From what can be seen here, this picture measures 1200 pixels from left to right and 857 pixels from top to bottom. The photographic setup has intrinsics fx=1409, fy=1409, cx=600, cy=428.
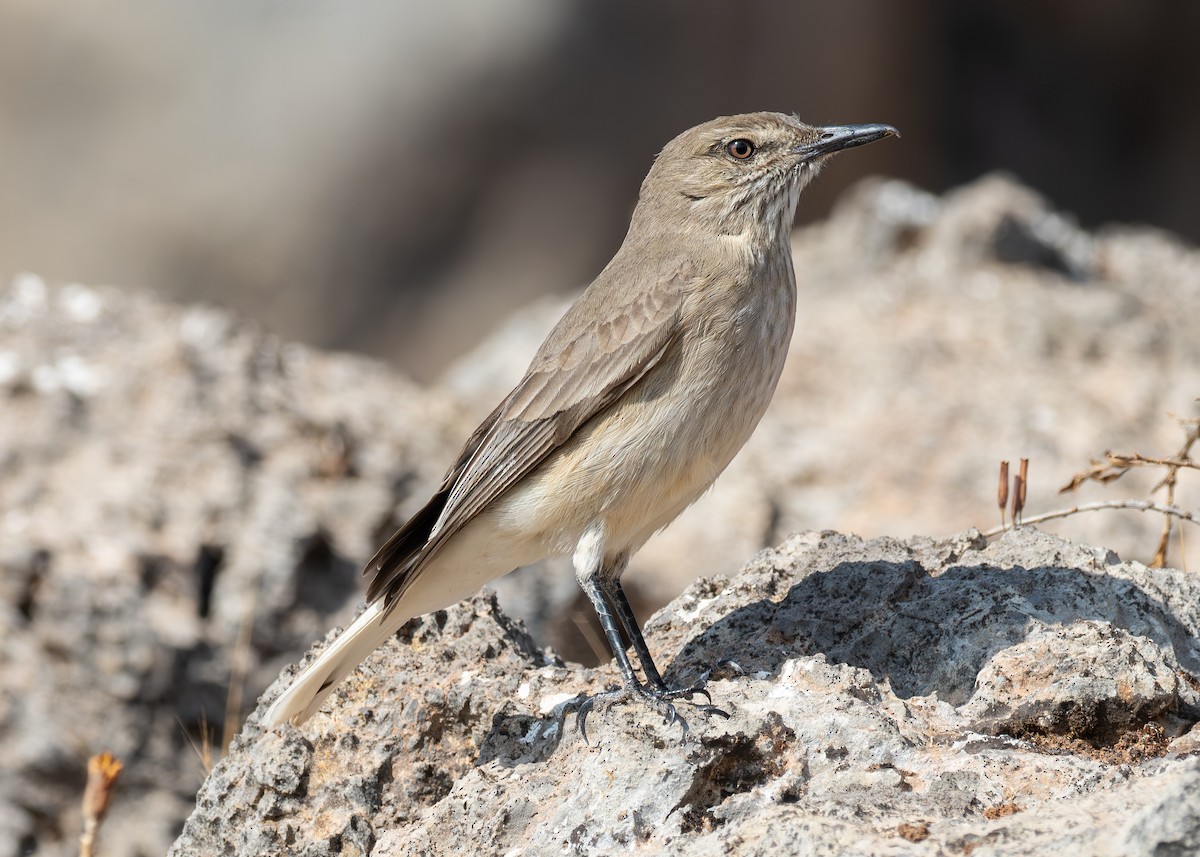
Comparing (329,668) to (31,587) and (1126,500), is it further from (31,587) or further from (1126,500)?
(1126,500)

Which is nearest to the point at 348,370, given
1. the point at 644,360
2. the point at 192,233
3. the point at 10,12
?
the point at 644,360

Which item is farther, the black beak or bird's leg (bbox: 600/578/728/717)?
the black beak

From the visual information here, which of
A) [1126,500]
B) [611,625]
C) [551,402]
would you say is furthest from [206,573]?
[1126,500]

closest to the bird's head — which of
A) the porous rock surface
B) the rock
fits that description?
the porous rock surface

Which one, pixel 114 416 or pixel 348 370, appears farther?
pixel 348 370

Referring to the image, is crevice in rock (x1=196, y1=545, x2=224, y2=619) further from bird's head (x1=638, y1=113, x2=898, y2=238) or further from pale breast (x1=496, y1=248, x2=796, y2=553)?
bird's head (x1=638, y1=113, x2=898, y2=238)

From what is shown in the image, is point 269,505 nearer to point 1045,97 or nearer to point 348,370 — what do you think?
point 348,370
